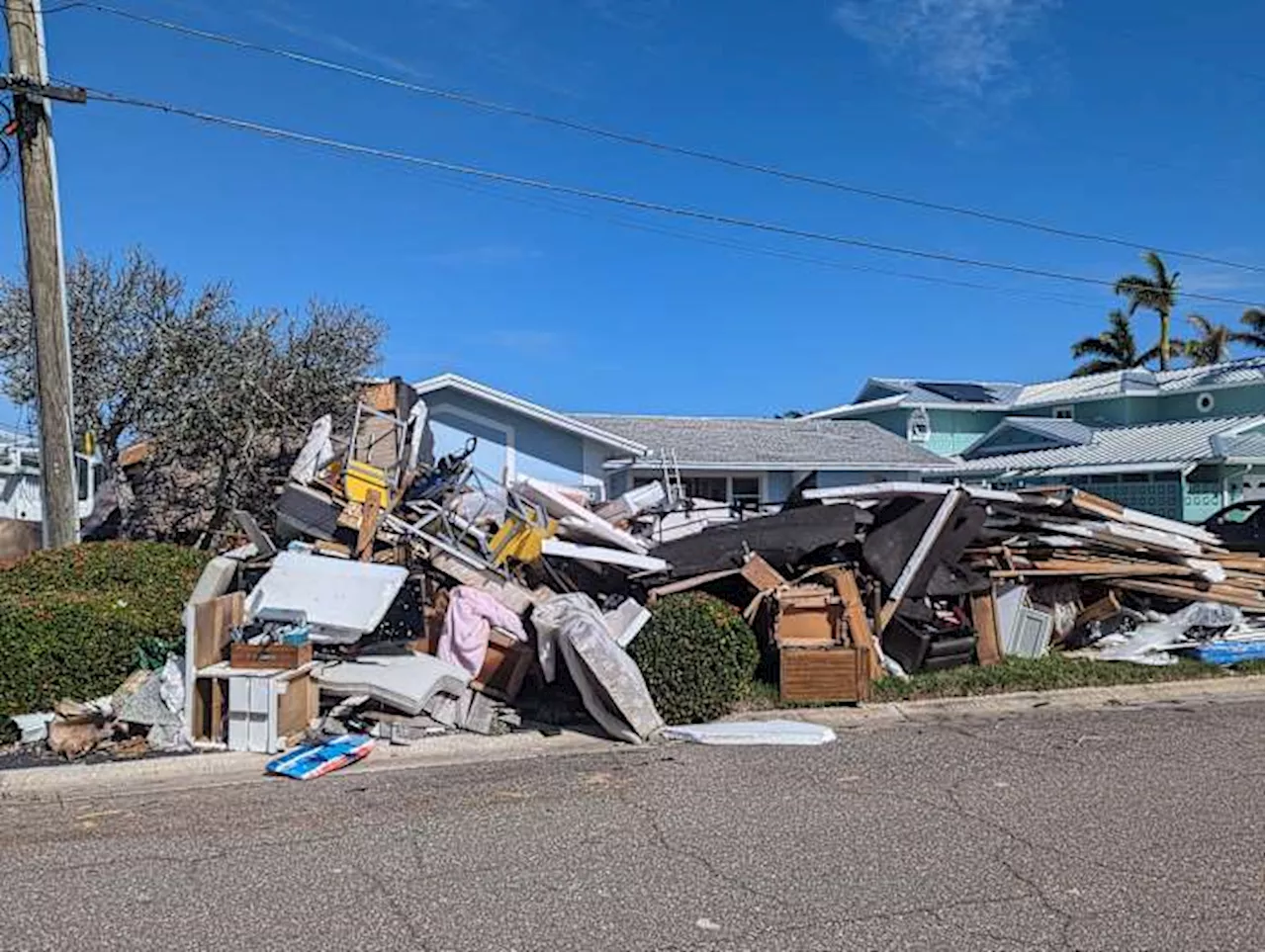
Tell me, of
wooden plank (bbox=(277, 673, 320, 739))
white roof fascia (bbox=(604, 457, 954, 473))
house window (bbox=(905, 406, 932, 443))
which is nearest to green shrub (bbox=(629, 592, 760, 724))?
wooden plank (bbox=(277, 673, 320, 739))

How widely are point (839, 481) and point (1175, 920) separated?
21900mm

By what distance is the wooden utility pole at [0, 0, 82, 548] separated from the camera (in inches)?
387

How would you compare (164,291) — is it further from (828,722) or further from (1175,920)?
(1175,920)

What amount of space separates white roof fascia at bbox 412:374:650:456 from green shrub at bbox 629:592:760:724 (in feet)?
43.2

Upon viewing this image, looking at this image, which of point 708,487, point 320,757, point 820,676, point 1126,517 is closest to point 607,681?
point 320,757

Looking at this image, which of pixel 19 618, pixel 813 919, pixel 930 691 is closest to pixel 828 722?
pixel 930 691

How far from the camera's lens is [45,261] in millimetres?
9867

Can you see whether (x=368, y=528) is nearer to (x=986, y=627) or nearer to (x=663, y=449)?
(x=986, y=627)

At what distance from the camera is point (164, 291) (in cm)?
1510

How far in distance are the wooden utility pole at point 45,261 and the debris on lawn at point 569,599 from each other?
1.88 m

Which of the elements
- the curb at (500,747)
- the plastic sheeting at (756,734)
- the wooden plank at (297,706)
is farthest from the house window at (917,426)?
the wooden plank at (297,706)

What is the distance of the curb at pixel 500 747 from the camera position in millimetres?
6504

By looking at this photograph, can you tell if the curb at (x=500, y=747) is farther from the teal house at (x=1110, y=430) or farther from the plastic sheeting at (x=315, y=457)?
the teal house at (x=1110, y=430)

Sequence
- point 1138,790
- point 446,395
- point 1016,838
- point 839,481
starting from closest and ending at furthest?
point 1016,838, point 1138,790, point 446,395, point 839,481
